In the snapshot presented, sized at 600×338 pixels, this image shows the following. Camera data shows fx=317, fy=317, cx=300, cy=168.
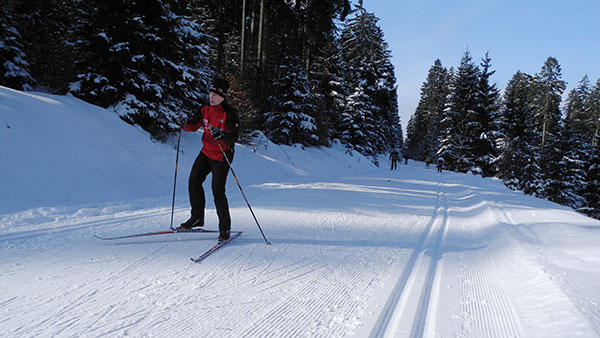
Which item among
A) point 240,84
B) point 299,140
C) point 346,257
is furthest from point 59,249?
point 299,140

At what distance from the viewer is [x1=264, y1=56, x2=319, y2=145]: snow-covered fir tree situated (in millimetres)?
19109

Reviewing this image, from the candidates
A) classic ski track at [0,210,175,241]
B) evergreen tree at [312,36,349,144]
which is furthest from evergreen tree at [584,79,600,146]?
classic ski track at [0,210,175,241]

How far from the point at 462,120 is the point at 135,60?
119 feet

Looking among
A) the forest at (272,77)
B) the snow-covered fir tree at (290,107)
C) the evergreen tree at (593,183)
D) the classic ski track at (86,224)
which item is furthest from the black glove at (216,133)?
the evergreen tree at (593,183)

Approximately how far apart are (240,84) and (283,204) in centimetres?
952

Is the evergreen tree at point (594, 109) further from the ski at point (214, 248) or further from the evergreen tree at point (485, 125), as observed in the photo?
the ski at point (214, 248)

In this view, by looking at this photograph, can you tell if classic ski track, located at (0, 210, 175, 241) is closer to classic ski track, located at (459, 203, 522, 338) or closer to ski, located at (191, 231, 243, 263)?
ski, located at (191, 231, 243, 263)

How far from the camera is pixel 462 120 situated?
3691 cm

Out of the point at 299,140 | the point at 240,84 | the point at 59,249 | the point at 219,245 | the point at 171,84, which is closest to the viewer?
the point at 59,249

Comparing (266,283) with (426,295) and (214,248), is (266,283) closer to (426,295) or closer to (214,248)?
(214,248)

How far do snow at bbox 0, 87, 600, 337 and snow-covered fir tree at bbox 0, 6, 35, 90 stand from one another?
4693 mm

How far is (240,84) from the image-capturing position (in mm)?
14750

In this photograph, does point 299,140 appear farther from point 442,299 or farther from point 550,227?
point 442,299

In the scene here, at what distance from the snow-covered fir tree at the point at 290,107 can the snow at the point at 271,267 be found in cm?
1228
